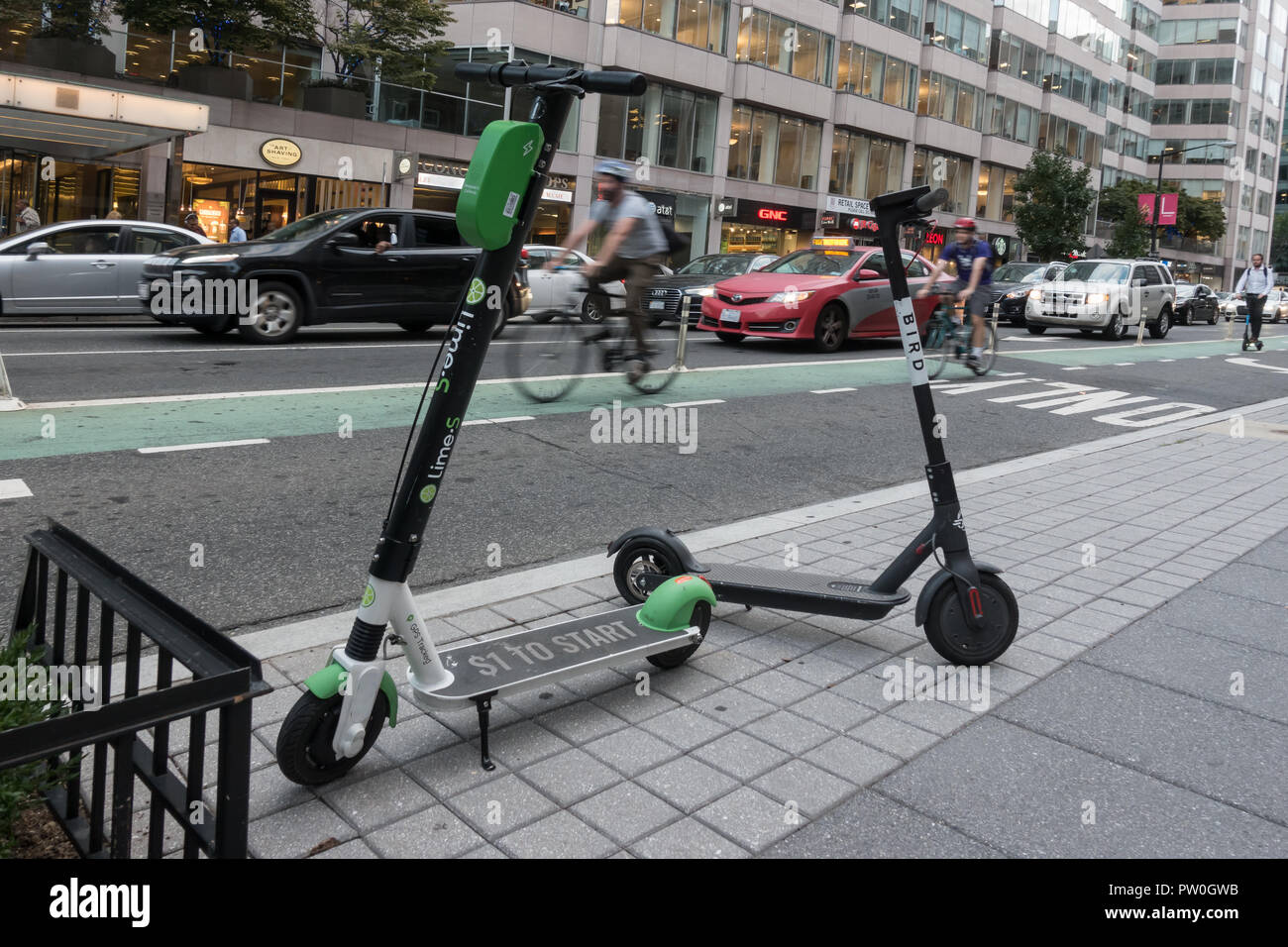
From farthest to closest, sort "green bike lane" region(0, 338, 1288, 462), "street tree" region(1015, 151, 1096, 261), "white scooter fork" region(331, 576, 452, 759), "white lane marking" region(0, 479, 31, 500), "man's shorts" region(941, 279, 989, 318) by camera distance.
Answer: "street tree" region(1015, 151, 1096, 261)
"man's shorts" region(941, 279, 989, 318)
"green bike lane" region(0, 338, 1288, 462)
"white lane marking" region(0, 479, 31, 500)
"white scooter fork" region(331, 576, 452, 759)

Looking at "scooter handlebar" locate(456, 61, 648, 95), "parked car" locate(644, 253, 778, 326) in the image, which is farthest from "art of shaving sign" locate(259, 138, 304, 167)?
"scooter handlebar" locate(456, 61, 648, 95)

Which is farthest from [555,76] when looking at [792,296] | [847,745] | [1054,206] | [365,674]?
[1054,206]

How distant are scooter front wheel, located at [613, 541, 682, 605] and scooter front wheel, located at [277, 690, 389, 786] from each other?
5.98 feet

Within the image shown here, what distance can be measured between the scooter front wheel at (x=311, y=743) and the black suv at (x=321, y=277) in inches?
439

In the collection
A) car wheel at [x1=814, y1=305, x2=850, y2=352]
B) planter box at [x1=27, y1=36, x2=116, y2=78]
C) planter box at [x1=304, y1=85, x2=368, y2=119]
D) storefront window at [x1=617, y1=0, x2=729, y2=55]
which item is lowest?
car wheel at [x1=814, y1=305, x2=850, y2=352]

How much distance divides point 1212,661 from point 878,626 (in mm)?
1395

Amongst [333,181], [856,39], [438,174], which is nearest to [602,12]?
[438,174]

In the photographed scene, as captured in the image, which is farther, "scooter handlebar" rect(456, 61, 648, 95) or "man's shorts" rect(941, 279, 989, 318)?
"man's shorts" rect(941, 279, 989, 318)

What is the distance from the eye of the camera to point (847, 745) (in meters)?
3.69

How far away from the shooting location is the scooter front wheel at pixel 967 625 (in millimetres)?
4383

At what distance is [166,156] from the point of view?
86.7 feet

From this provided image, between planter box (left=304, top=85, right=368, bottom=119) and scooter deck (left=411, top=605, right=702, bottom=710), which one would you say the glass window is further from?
scooter deck (left=411, top=605, right=702, bottom=710)

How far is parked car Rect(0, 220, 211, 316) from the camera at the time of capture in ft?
51.0
